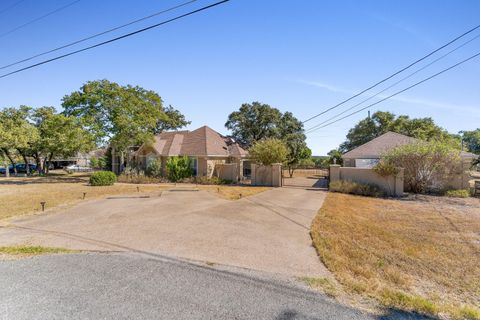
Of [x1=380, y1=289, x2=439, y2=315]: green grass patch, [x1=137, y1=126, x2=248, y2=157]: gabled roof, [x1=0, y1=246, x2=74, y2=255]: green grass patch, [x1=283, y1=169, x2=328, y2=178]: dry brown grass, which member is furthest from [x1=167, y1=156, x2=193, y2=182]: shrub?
[x1=380, y1=289, x2=439, y2=315]: green grass patch

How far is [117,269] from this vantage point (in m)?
5.35

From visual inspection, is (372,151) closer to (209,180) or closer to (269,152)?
(269,152)

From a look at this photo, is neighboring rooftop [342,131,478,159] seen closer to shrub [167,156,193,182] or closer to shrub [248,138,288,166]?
shrub [248,138,288,166]

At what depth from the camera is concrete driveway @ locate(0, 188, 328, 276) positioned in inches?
242

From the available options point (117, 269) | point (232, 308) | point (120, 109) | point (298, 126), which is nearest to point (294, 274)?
point (232, 308)

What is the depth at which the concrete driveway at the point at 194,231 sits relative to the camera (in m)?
6.14

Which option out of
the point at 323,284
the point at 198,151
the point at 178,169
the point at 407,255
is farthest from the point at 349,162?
the point at 323,284

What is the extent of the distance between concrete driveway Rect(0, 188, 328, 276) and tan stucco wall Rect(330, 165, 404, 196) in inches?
268

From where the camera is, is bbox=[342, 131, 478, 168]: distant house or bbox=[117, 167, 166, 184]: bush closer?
bbox=[342, 131, 478, 168]: distant house

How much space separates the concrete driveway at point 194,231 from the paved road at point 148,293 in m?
0.80

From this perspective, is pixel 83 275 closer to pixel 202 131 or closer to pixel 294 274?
pixel 294 274

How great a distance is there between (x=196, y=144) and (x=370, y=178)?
16.1m

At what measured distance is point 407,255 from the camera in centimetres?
630

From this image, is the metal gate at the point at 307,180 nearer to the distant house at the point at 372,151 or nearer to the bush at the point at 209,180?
the distant house at the point at 372,151
